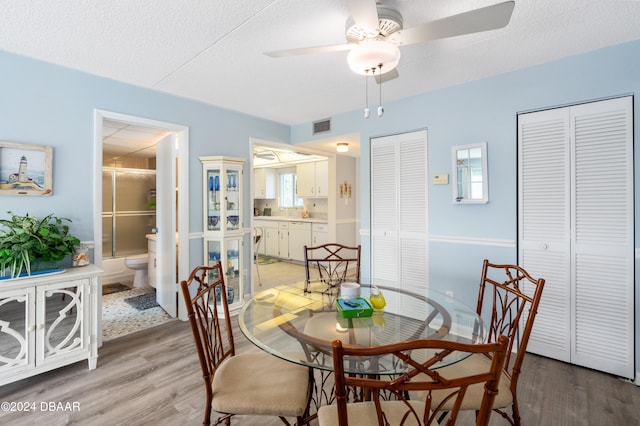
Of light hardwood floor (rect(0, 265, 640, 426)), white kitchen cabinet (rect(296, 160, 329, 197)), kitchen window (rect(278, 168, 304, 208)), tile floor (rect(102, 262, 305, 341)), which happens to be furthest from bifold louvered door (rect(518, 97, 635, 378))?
kitchen window (rect(278, 168, 304, 208))

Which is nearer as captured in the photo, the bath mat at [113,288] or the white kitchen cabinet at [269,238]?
the bath mat at [113,288]

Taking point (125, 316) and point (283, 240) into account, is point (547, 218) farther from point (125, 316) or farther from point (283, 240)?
point (283, 240)

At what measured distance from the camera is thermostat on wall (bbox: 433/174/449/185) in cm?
319

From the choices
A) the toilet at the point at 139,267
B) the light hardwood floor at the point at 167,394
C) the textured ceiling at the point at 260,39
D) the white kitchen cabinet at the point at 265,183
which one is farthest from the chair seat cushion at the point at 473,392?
the white kitchen cabinet at the point at 265,183

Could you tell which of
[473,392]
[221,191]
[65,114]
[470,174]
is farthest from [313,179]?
[473,392]

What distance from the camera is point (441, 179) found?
3.22 m

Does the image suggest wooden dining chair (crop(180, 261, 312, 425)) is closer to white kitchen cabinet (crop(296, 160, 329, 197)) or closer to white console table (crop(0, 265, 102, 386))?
white console table (crop(0, 265, 102, 386))

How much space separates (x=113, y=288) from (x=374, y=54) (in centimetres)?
492

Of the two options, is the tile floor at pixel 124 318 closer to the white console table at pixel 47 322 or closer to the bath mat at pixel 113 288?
the bath mat at pixel 113 288

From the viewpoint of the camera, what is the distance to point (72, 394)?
7.13 ft

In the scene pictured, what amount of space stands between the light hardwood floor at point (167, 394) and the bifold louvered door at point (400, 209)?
134 cm

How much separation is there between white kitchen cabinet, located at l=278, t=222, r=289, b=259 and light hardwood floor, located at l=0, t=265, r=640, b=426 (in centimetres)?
414

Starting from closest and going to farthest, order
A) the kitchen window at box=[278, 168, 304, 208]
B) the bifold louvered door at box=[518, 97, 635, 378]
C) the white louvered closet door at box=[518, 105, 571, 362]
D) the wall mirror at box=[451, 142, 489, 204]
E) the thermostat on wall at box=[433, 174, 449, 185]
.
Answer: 1. the bifold louvered door at box=[518, 97, 635, 378]
2. the white louvered closet door at box=[518, 105, 571, 362]
3. the wall mirror at box=[451, 142, 489, 204]
4. the thermostat on wall at box=[433, 174, 449, 185]
5. the kitchen window at box=[278, 168, 304, 208]

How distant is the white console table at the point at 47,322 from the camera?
211cm
